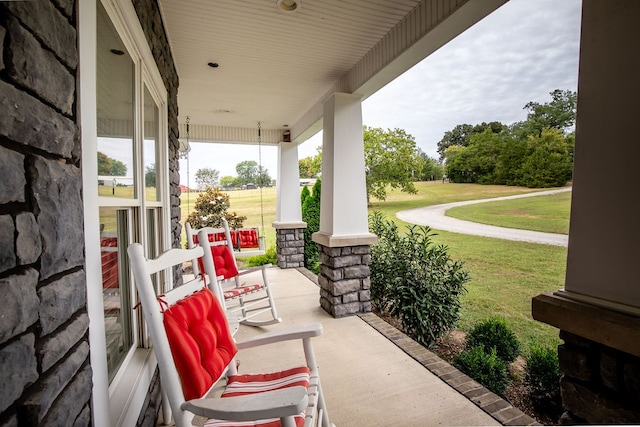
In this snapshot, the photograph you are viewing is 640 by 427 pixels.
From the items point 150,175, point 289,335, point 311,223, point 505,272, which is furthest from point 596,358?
point 311,223

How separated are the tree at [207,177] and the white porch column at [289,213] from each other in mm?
2179

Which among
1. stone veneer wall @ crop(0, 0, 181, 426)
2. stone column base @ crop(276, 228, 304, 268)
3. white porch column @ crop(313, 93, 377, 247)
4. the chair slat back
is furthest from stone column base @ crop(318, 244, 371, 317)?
stone veneer wall @ crop(0, 0, 181, 426)

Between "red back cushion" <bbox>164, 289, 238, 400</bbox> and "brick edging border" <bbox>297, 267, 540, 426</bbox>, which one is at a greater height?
"red back cushion" <bbox>164, 289, 238, 400</bbox>

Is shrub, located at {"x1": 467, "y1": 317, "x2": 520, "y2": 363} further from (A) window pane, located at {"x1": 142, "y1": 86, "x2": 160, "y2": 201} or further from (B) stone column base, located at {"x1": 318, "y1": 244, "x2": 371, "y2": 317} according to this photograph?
(A) window pane, located at {"x1": 142, "y1": 86, "x2": 160, "y2": 201}

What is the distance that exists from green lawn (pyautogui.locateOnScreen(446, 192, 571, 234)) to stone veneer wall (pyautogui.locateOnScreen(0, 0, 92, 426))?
11.6 ft

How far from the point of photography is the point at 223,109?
4945mm

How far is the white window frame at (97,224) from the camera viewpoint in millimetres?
872

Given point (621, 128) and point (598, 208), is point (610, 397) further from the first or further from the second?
point (621, 128)

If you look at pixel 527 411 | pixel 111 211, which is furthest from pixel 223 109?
pixel 527 411

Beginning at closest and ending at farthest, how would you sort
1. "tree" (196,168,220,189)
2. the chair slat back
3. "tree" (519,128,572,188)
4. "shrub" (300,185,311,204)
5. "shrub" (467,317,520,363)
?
1. the chair slat back
2. "tree" (519,128,572,188)
3. "shrub" (467,317,520,363)
4. "shrub" (300,185,311,204)
5. "tree" (196,168,220,189)

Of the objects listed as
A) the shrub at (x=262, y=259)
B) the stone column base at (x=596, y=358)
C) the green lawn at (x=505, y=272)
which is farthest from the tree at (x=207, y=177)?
the stone column base at (x=596, y=358)

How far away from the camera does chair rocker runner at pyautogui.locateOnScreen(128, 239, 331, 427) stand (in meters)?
0.96

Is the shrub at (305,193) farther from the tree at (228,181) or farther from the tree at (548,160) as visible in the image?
the tree at (548,160)

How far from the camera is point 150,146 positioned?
2.31 metres
